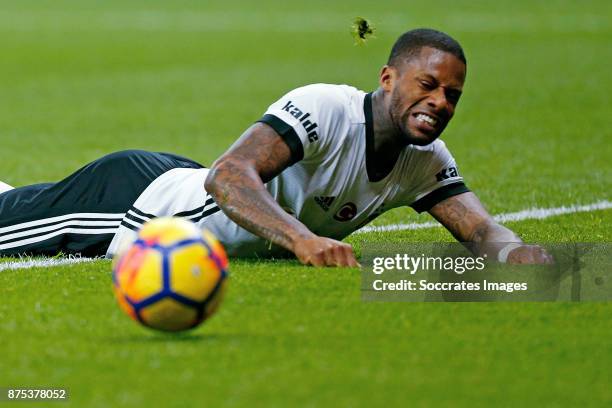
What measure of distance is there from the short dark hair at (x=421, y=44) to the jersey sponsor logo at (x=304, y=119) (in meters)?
0.58

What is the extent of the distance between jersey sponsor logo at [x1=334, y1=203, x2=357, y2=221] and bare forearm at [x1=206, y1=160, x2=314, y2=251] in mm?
679

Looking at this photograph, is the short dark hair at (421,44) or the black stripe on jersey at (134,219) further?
the black stripe on jersey at (134,219)

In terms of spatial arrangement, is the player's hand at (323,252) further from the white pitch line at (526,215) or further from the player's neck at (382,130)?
the white pitch line at (526,215)

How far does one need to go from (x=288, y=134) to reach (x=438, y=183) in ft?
4.09

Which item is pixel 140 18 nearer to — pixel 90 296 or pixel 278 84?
pixel 278 84

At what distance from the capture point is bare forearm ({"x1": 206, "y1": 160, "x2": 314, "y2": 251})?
6906mm

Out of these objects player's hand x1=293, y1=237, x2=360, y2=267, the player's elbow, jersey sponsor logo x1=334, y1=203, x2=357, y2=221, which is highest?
the player's elbow

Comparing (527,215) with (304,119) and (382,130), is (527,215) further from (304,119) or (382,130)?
(304,119)

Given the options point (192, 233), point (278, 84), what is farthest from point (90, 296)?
point (278, 84)

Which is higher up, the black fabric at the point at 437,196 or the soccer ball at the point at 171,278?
the black fabric at the point at 437,196

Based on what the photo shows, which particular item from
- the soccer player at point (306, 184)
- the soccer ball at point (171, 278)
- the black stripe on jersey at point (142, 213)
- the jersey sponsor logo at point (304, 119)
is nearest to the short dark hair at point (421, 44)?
the soccer player at point (306, 184)

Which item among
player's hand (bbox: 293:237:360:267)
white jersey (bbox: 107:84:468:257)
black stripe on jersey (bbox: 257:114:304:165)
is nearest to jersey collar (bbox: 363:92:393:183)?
white jersey (bbox: 107:84:468:257)

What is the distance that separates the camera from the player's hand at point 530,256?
7422 mm

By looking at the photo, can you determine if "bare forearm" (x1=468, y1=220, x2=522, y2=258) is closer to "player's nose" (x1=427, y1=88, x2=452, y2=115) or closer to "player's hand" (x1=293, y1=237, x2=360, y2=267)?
"player's nose" (x1=427, y1=88, x2=452, y2=115)
